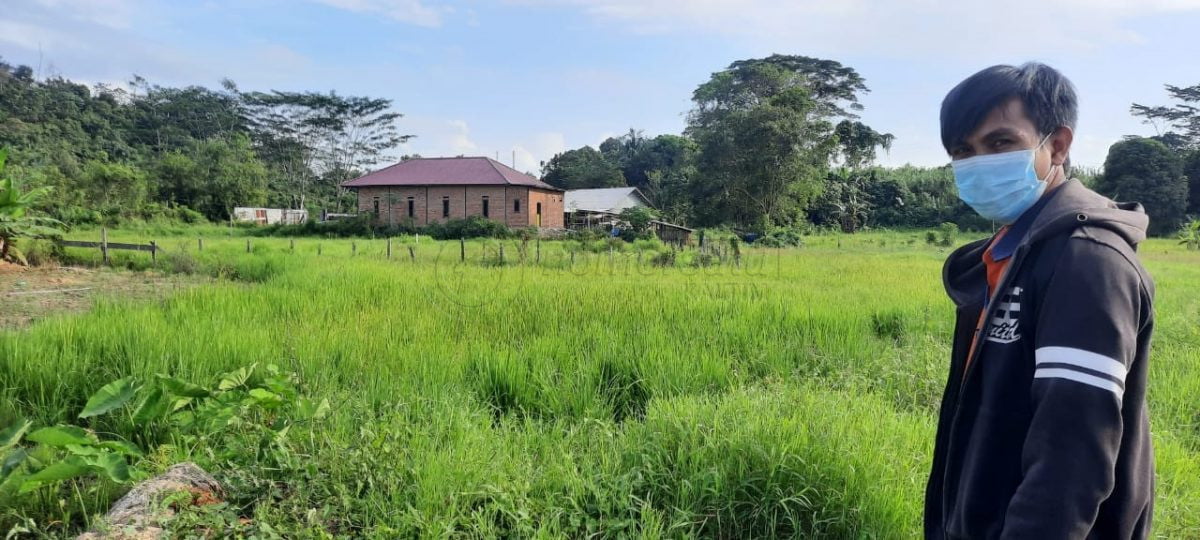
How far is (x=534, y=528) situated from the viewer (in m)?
2.41

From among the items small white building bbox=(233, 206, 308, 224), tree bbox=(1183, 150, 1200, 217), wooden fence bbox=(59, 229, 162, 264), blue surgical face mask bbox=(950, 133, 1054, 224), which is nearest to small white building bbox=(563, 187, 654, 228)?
small white building bbox=(233, 206, 308, 224)

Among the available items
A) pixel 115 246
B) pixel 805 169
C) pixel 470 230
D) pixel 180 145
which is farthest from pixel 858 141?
pixel 180 145

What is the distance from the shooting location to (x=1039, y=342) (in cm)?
116

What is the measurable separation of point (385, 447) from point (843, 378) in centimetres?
329

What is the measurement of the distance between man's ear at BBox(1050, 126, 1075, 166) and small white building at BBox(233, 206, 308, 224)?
3666 centimetres

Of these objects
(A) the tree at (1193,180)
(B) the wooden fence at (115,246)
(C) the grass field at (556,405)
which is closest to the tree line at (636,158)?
(A) the tree at (1193,180)

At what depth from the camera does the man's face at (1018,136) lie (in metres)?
1.42

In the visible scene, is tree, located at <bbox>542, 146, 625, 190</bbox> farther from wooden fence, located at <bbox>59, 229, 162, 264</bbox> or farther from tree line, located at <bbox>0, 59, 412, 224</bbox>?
wooden fence, located at <bbox>59, 229, 162, 264</bbox>

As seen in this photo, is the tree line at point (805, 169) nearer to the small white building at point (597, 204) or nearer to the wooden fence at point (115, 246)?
the small white building at point (597, 204)

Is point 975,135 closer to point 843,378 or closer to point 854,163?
point 843,378

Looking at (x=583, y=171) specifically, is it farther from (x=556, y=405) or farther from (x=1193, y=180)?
(x=556, y=405)

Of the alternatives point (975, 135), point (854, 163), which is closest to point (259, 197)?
point (854, 163)

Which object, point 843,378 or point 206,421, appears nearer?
point 206,421

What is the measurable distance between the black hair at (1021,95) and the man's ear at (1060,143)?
1 cm
